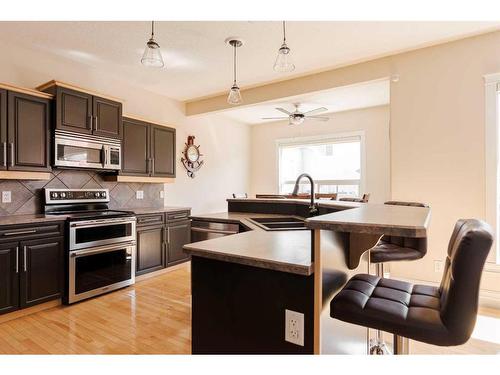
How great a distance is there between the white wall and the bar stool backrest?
13.4 feet

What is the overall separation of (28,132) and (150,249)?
186 cm

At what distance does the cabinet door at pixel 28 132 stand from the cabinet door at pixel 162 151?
1374 mm

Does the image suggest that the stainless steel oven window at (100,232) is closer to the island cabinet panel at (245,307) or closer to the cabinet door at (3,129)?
the cabinet door at (3,129)

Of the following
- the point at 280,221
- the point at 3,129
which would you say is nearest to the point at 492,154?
the point at 280,221

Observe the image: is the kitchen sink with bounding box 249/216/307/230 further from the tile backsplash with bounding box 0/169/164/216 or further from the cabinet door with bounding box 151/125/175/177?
the tile backsplash with bounding box 0/169/164/216

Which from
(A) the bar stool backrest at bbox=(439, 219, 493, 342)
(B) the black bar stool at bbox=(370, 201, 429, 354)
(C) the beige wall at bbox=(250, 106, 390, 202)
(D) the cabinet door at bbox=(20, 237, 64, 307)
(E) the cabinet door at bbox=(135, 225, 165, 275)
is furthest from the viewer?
(C) the beige wall at bbox=(250, 106, 390, 202)

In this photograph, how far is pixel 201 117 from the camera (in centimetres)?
550

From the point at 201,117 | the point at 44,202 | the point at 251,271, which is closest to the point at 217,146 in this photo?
the point at 201,117

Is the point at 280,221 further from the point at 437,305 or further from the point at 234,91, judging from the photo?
the point at 437,305

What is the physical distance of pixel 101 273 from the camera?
127 inches

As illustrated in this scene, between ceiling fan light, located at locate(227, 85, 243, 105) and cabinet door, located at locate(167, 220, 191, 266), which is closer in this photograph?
Answer: ceiling fan light, located at locate(227, 85, 243, 105)

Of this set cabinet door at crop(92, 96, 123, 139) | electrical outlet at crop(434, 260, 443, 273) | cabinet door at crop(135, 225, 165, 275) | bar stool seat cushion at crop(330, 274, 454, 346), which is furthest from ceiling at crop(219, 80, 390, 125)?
bar stool seat cushion at crop(330, 274, 454, 346)

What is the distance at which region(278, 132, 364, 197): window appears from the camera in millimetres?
5832

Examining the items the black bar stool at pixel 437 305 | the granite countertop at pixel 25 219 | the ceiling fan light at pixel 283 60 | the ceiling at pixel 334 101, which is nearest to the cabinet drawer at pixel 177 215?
the granite countertop at pixel 25 219
